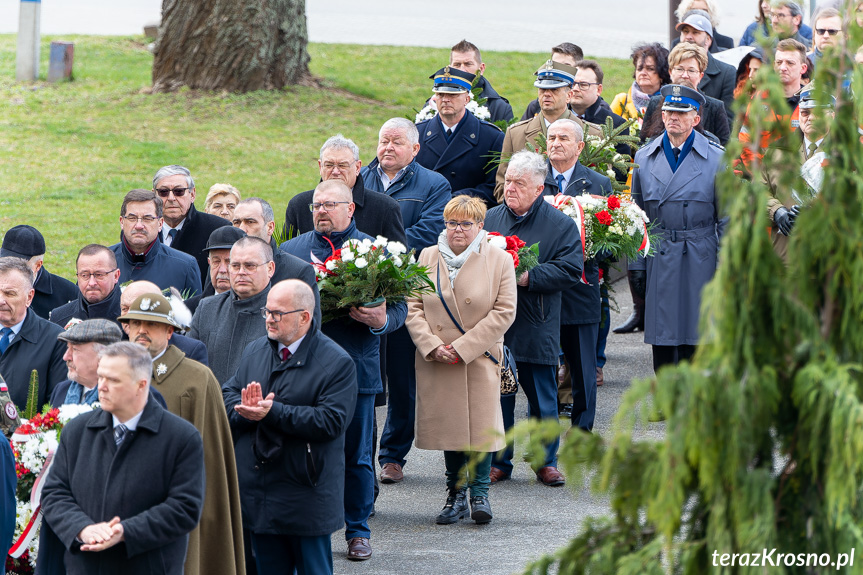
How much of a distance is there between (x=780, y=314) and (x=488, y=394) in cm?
514

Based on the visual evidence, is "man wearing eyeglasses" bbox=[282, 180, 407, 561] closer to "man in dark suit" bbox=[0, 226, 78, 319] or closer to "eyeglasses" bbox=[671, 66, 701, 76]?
"man in dark suit" bbox=[0, 226, 78, 319]

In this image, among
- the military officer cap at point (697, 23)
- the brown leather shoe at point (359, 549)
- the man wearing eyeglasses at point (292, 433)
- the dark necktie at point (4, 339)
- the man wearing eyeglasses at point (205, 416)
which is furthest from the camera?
the military officer cap at point (697, 23)

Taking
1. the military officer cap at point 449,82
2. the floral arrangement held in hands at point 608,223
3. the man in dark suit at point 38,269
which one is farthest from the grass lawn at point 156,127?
the floral arrangement held in hands at point 608,223

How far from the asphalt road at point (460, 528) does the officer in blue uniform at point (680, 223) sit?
→ 3.06 ft

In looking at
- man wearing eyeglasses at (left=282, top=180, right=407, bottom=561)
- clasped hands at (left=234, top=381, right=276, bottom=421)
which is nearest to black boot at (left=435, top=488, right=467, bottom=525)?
man wearing eyeglasses at (left=282, top=180, right=407, bottom=561)

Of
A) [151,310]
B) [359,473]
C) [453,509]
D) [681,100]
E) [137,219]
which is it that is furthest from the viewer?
[681,100]

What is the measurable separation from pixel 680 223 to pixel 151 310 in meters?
4.63

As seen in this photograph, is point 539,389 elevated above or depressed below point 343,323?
below

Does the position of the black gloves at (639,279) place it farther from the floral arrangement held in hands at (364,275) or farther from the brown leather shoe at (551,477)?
the floral arrangement held in hands at (364,275)

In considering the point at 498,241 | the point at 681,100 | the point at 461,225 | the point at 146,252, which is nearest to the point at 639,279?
the point at 681,100

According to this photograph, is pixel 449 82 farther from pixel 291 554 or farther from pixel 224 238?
pixel 291 554

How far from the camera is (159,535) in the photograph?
4.52 metres

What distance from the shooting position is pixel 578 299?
8742mm

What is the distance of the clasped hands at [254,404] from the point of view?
18.2 feet
